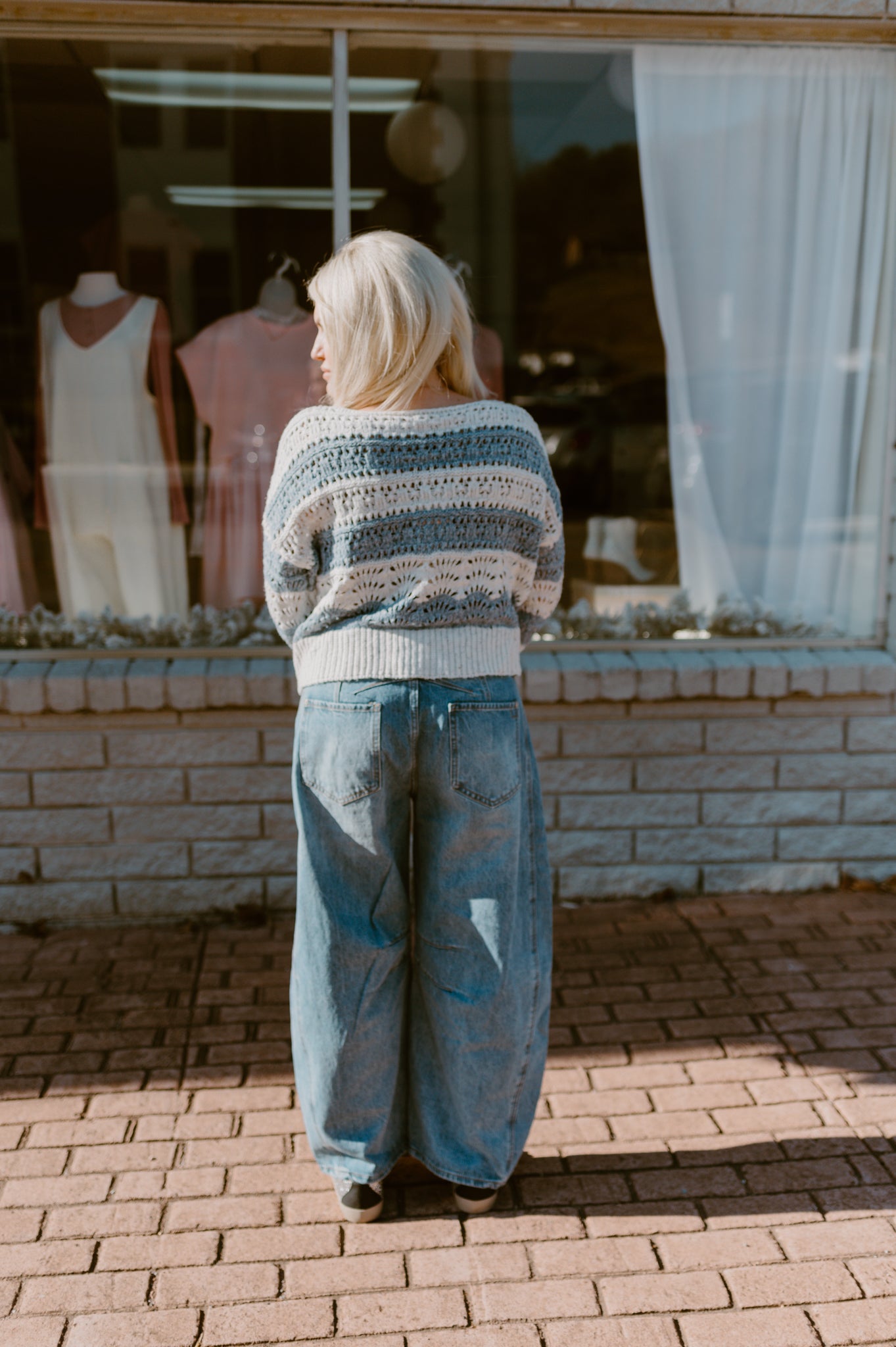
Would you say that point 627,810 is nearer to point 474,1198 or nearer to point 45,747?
point 474,1198

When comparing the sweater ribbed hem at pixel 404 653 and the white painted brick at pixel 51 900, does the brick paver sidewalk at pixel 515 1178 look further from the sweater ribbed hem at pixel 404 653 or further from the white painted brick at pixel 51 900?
the sweater ribbed hem at pixel 404 653

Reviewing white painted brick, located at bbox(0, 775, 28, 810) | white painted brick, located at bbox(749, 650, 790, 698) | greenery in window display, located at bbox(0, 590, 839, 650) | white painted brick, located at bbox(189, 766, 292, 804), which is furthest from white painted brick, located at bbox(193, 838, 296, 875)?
white painted brick, located at bbox(749, 650, 790, 698)

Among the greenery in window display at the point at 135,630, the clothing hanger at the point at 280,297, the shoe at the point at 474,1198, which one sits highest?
the clothing hanger at the point at 280,297

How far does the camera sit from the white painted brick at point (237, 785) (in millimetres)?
4074

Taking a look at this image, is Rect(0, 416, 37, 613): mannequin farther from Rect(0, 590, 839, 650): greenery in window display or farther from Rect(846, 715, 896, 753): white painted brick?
Rect(846, 715, 896, 753): white painted brick

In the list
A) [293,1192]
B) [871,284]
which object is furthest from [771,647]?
[293,1192]

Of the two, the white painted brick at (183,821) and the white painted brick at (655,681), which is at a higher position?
the white painted brick at (655,681)

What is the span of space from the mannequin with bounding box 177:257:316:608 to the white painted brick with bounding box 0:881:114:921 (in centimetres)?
110

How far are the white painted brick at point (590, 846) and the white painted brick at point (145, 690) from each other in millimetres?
1448

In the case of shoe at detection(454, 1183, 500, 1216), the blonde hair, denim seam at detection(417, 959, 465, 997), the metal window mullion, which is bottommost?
shoe at detection(454, 1183, 500, 1216)

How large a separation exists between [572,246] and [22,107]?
201 cm

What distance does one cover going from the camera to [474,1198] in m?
2.59

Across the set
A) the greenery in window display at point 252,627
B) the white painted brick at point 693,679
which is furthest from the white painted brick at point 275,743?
the white painted brick at point 693,679

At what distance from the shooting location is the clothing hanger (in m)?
4.29
